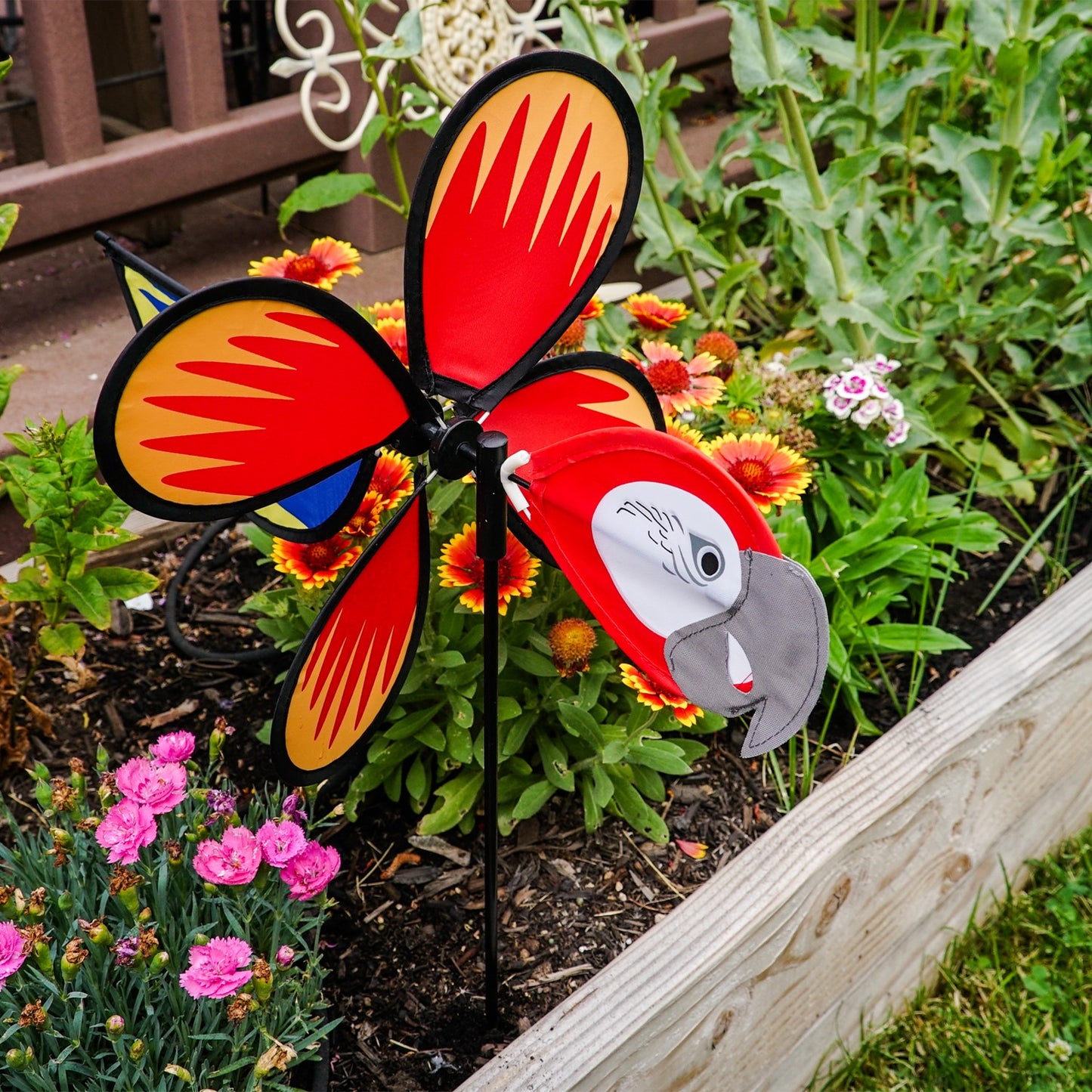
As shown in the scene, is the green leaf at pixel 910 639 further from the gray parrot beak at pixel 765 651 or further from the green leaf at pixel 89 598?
the green leaf at pixel 89 598

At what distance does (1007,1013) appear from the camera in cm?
175

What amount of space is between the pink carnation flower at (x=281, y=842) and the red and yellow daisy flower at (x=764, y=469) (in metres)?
0.60

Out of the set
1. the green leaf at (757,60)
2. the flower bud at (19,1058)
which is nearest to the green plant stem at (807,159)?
the green leaf at (757,60)

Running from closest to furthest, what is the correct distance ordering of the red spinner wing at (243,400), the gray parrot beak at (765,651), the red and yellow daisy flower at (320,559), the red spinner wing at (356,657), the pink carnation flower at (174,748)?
the red spinner wing at (243,400) < the gray parrot beak at (765,651) < the red spinner wing at (356,657) < the pink carnation flower at (174,748) < the red and yellow daisy flower at (320,559)

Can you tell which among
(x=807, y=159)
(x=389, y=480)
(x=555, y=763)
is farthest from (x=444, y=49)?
(x=555, y=763)

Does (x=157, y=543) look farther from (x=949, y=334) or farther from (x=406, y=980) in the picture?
(x=949, y=334)

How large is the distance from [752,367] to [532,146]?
3.47 ft

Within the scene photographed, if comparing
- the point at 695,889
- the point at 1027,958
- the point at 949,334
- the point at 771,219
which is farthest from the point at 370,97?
the point at 1027,958

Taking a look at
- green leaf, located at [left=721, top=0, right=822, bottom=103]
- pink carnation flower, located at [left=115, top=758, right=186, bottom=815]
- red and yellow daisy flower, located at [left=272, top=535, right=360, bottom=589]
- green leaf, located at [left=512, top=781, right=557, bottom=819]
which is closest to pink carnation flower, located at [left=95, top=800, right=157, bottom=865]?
pink carnation flower, located at [left=115, top=758, right=186, bottom=815]

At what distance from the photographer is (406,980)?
1.40 m

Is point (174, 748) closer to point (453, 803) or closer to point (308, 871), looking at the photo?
point (308, 871)

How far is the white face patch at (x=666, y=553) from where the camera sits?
90 cm

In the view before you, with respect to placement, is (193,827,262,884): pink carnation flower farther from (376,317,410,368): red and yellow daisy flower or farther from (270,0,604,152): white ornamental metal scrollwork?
(270,0,604,152): white ornamental metal scrollwork

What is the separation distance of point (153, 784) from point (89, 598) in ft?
1.13
